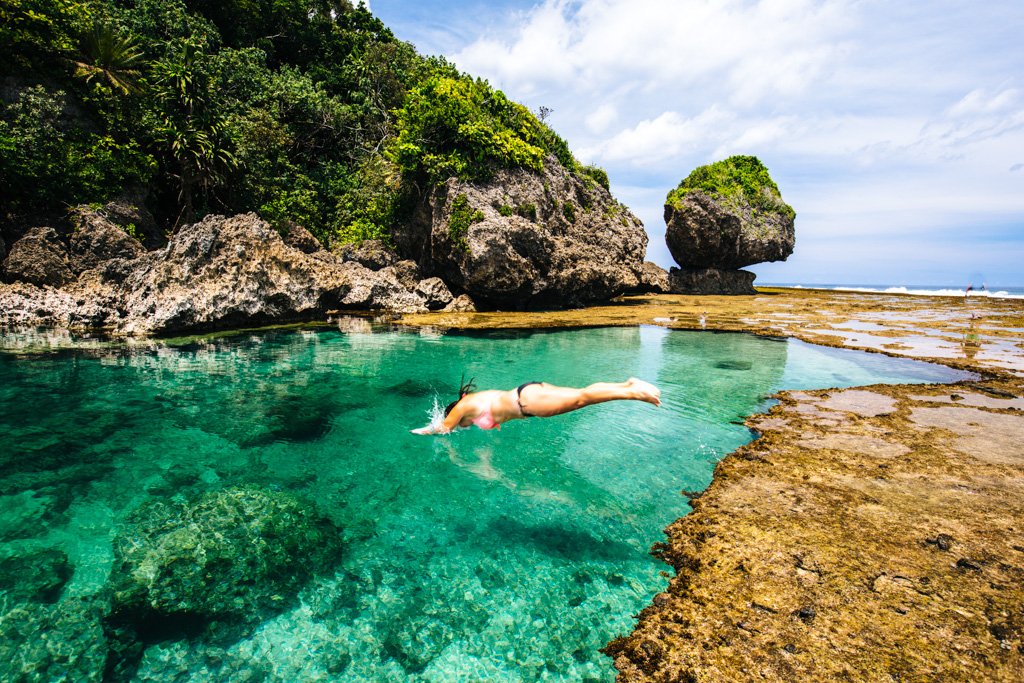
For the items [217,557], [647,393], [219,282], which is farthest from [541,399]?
[219,282]

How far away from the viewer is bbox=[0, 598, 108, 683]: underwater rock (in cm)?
322

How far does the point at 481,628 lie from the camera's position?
12.1 ft

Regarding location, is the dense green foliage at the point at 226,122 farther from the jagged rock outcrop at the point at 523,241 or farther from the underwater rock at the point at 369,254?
the underwater rock at the point at 369,254

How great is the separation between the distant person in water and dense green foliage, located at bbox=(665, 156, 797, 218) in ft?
125

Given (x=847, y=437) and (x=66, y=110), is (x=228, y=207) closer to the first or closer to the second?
(x=66, y=110)

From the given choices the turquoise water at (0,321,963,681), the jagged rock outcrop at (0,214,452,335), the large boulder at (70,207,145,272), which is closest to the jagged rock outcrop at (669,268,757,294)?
the turquoise water at (0,321,963,681)

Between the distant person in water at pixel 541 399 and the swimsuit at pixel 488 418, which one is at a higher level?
the distant person in water at pixel 541 399

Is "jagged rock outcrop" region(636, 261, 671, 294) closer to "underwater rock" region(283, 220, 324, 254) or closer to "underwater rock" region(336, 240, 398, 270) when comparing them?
"underwater rock" region(336, 240, 398, 270)

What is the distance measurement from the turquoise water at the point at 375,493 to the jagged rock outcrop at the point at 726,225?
28.3 meters

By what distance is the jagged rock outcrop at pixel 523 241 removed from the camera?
894 inches

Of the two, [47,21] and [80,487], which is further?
[47,21]

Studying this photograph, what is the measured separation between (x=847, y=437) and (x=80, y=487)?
36.0 feet

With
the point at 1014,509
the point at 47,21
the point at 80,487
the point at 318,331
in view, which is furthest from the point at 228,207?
the point at 1014,509

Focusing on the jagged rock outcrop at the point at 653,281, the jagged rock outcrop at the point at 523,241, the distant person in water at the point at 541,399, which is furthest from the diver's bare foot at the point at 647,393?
the jagged rock outcrop at the point at 653,281
